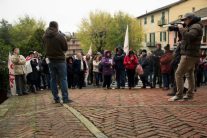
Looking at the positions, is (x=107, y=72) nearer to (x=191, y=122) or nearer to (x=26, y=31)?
(x=191, y=122)

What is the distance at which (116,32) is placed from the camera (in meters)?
60.3

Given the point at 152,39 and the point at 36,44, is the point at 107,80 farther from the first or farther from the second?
the point at 152,39

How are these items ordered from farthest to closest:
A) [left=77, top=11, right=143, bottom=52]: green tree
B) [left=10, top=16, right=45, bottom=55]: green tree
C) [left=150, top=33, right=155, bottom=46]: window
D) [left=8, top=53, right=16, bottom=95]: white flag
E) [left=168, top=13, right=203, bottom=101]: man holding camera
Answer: [left=150, top=33, right=155, bottom=46]: window → [left=10, top=16, right=45, bottom=55]: green tree → [left=77, top=11, right=143, bottom=52]: green tree → [left=8, top=53, right=16, bottom=95]: white flag → [left=168, top=13, right=203, bottom=101]: man holding camera

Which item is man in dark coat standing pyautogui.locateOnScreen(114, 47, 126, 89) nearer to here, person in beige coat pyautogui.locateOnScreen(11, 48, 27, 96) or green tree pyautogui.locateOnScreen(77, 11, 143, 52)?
person in beige coat pyautogui.locateOnScreen(11, 48, 27, 96)

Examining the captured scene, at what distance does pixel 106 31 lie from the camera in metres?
61.9

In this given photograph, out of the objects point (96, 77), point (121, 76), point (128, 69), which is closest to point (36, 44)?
point (96, 77)

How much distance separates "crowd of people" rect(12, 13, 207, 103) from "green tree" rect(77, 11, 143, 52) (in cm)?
4174

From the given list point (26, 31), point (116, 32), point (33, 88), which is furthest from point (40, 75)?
A: point (26, 31)

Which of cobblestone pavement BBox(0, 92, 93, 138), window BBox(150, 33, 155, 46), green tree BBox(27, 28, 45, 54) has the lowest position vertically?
cobblestone pavement BBox(0, 92, 93, 138)

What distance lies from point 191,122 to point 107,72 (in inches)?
356

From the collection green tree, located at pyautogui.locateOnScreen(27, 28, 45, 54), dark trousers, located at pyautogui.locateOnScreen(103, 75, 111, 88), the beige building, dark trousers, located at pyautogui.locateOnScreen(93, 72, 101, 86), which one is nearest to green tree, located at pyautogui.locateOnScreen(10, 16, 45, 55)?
the beige building

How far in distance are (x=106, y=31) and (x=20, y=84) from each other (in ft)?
160

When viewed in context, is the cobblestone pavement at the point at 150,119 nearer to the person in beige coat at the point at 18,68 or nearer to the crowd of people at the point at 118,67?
the crowd of people at the point at 118,67

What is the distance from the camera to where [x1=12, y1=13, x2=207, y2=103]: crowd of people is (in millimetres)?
8203
